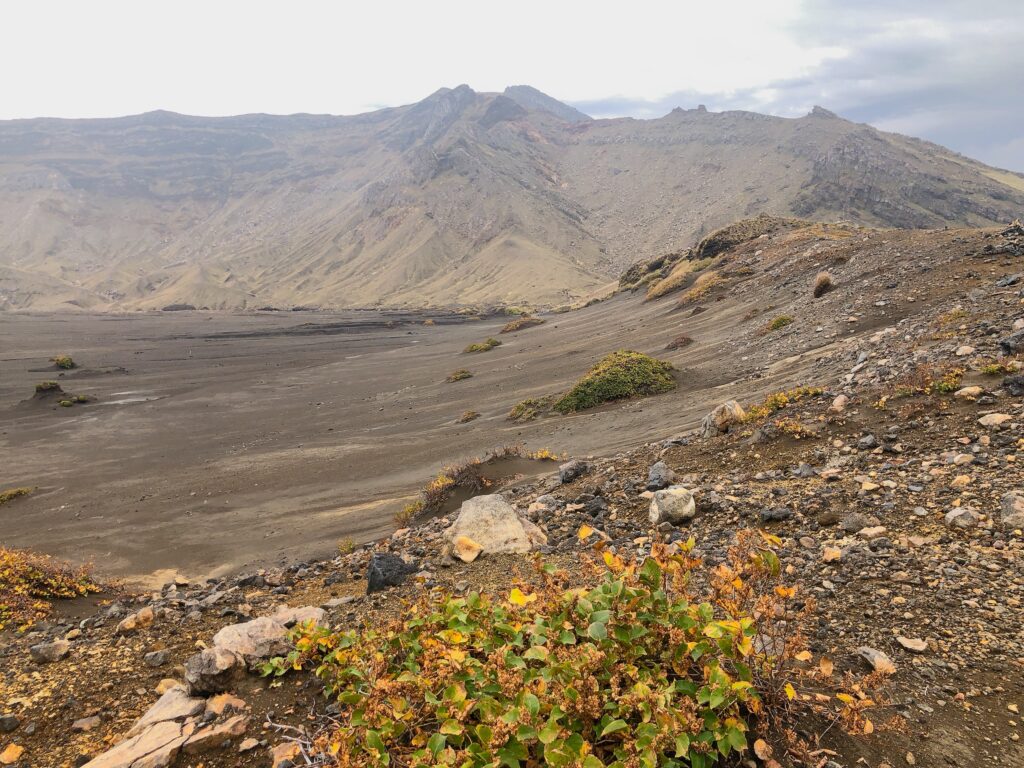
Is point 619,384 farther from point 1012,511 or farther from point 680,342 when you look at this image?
point 1012,511

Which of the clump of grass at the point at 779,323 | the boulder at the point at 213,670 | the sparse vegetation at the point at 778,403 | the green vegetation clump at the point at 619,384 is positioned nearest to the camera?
the boulder at the point at 213,670

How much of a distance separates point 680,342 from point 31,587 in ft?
75.0

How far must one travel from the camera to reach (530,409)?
62.7 feet

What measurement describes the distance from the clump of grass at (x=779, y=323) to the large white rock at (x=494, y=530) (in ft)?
56.2

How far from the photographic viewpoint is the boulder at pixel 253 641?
4.18 meters

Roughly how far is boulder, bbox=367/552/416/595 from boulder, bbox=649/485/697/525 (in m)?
3.19

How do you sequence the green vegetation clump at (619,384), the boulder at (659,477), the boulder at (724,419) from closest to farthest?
the boulder at (659,477) → the boulder at (724,419) → the green vegetation clump at (619,384)

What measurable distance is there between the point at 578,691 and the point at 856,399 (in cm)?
811

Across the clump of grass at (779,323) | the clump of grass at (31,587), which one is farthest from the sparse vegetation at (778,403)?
the clump of grass at (779,323)

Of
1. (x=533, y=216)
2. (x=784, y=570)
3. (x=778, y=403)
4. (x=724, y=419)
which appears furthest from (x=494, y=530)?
(x=533, y=216)

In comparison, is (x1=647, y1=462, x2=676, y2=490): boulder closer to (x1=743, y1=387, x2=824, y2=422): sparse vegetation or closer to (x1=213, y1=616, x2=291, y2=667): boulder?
(x1=743, y1=387, x2=824, y2=422): sparse vegetation

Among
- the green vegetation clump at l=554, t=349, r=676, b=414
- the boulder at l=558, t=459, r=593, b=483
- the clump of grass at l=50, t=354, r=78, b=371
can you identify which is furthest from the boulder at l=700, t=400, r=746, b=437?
the clump of grass at l=50, t=354, r=78, b=371

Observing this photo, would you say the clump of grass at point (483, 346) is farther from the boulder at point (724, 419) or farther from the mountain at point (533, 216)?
the mountain at point (533, 216)

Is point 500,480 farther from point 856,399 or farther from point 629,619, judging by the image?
point 629,619
